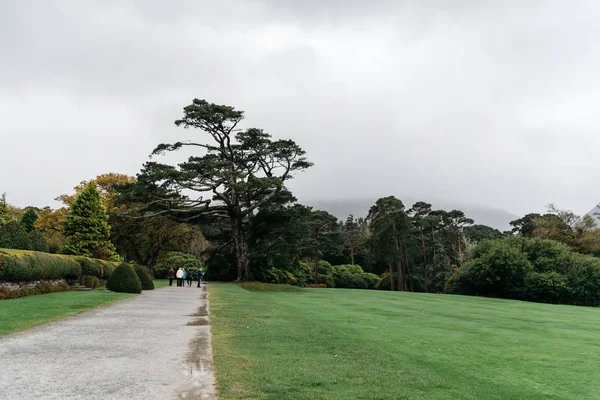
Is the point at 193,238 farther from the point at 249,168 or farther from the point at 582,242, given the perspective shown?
the point at 582,242

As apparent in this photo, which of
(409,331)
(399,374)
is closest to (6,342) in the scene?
(399,374)

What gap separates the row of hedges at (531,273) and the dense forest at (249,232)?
0.09m

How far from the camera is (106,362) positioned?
21.2 ft

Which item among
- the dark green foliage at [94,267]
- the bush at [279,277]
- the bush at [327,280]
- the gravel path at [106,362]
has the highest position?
the dark green foliage at [94,267]

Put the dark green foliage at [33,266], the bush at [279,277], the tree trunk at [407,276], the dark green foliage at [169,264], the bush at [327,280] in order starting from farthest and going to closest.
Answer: the bush at [327,280] < the tree trunk at [407,276] < the dark green foliage at [169,264] < the bush at [279,277] < the dark green foliage at [33,266]

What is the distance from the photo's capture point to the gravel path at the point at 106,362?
4.98 meters

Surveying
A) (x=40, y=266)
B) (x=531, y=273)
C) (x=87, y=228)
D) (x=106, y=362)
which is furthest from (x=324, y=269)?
(x=106, y=362)

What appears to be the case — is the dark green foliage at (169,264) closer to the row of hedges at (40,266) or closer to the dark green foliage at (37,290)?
the row of hedges at (40,266)

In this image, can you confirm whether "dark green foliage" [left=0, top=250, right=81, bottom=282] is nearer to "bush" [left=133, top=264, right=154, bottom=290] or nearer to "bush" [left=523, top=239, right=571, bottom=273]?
"bush" [left=133, top=264, right=154, bottom=290]

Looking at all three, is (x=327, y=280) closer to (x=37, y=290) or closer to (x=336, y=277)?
(x=336, y=277)

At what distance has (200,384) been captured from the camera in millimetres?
5488

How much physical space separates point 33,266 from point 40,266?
0.60 m

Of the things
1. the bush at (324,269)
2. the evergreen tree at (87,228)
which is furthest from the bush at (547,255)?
the evergreen tree at (87,228)

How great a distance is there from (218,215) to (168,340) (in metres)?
34.2
